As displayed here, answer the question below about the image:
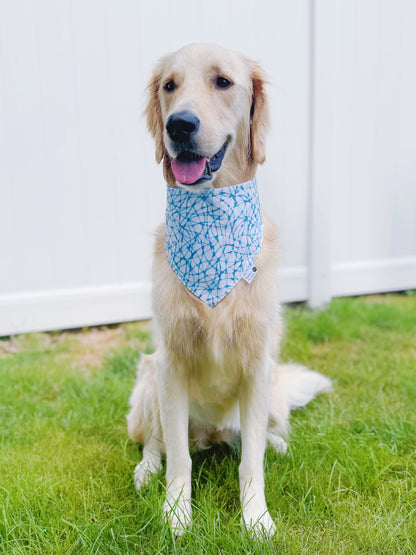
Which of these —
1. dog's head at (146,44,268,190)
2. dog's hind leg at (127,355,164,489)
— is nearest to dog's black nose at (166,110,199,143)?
dog's head at (146,44,268,190)

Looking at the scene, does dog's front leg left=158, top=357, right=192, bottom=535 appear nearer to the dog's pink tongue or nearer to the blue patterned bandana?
the blue patterned bandana

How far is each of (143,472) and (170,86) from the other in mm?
1374

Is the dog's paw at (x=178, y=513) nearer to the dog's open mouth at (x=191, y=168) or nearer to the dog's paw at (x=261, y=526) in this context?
the dog's paw at (x=261, y=526)

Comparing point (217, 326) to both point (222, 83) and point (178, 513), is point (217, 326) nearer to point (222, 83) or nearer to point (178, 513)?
point (178, 513)

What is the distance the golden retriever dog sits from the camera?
1.69m

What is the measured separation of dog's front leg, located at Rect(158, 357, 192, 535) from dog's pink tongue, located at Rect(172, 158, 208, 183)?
0.61m

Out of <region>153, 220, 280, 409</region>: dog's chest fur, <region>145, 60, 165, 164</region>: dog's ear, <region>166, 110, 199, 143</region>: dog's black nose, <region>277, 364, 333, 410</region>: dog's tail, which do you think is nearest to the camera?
<region>166, 110, 199, 143</region>: dog's black nose

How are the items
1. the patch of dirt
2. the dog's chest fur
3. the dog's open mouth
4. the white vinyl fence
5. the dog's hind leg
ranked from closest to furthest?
the dog's open mouth → the dog's chest fur → the dog's hind leg → the patch of dirt → the white vinyl fence

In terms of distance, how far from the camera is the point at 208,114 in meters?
1.63

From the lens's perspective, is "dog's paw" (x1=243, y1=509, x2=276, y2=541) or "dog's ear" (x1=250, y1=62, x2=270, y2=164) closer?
"dog's paw" (x1=243, y1=509, x2=276, y2=541)

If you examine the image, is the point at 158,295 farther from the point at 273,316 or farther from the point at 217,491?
the point at 217,491

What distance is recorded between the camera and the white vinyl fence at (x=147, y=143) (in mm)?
3441

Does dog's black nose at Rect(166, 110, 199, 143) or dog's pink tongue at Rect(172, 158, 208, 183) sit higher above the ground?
dog's black nose at Rect(166, 110, 199, 143)

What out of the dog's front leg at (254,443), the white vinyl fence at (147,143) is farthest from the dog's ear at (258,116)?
the white vinyl fence at (147,143)
